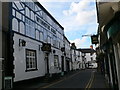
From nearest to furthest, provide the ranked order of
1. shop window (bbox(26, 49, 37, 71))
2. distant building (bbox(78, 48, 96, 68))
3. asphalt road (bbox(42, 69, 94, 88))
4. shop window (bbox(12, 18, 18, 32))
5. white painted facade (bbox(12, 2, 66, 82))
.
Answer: shop window (bbox(12, 18, 18, 32)) → white painted facade (bbox(12, 2, 66, 82)) → asphalt road (bbox(42, 69, 94, 88)) → shop window (bbox(26, 49, 37, 71)) → distant building (bbox(78, 48, 96, 68))

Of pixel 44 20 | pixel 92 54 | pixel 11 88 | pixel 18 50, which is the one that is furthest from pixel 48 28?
pixel 92 54

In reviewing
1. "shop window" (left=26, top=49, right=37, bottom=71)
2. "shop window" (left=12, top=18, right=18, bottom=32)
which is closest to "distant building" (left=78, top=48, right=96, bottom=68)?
"shop window" (left=26, top=49, right=37, bottom=71)

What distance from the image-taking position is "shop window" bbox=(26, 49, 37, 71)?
16.6 meters

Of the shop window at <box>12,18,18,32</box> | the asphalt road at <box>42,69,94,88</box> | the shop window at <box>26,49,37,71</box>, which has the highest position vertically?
the shop window at <box>12,18,18,32</box>

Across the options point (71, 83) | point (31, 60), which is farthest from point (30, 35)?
point (71, 83)

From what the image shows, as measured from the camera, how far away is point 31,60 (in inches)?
693

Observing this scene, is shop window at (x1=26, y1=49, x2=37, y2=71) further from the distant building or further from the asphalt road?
the distant building

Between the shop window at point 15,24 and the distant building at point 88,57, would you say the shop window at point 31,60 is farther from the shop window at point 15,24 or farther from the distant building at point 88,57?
the distant building at point 88,57

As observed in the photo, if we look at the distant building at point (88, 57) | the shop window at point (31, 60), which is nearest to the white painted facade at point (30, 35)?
the shop window at point (31, 60)

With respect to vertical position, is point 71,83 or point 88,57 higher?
point 88,57

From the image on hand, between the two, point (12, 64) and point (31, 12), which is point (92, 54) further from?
point (12, 64)

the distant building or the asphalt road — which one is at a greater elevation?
the distant building

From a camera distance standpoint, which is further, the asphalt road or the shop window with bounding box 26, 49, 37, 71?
the shop window with bounding box 26, 49, 37, 71

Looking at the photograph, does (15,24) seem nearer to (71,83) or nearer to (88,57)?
(71,83)
